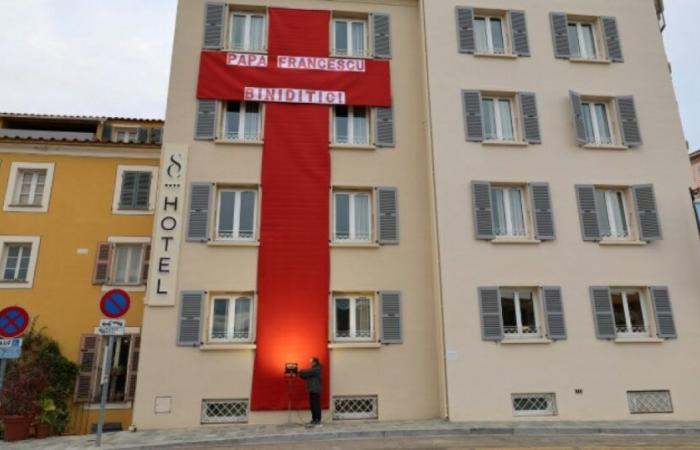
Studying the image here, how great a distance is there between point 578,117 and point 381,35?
6578 millimetres

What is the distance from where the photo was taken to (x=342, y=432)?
10867 millimetres

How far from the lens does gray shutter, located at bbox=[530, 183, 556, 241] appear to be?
13.7 metres

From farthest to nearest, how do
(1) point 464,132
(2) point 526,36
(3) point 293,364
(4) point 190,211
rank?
(2) point 526,36, (1) point 464,132, (4) point 190,211, (3) point 293,364

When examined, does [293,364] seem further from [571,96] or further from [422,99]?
[571,96]

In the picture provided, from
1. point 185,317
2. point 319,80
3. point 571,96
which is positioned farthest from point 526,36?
point 185,317

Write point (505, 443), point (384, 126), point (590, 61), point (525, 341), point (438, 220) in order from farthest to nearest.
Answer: point (590, 61)
point (384, 126)
point (438, 220)
point (525, 341)
point (505, 443)

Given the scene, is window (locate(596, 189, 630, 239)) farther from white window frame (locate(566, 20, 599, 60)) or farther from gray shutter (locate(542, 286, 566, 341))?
white window frame (locate(566, 20, 599, 60))

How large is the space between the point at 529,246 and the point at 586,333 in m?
2.71

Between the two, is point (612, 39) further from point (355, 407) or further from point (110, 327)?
point (110, 327)

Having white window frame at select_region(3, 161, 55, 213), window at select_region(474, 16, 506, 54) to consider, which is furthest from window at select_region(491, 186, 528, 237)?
white window frame at select_region(3, 161, 55, 213)

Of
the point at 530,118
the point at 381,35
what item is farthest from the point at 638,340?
the point at 381,35

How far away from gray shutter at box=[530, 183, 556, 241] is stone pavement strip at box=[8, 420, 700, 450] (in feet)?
16.2

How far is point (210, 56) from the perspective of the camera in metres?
14.7

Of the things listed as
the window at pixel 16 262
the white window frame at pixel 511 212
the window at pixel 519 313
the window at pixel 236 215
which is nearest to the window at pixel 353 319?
the window at pixel 236 215
